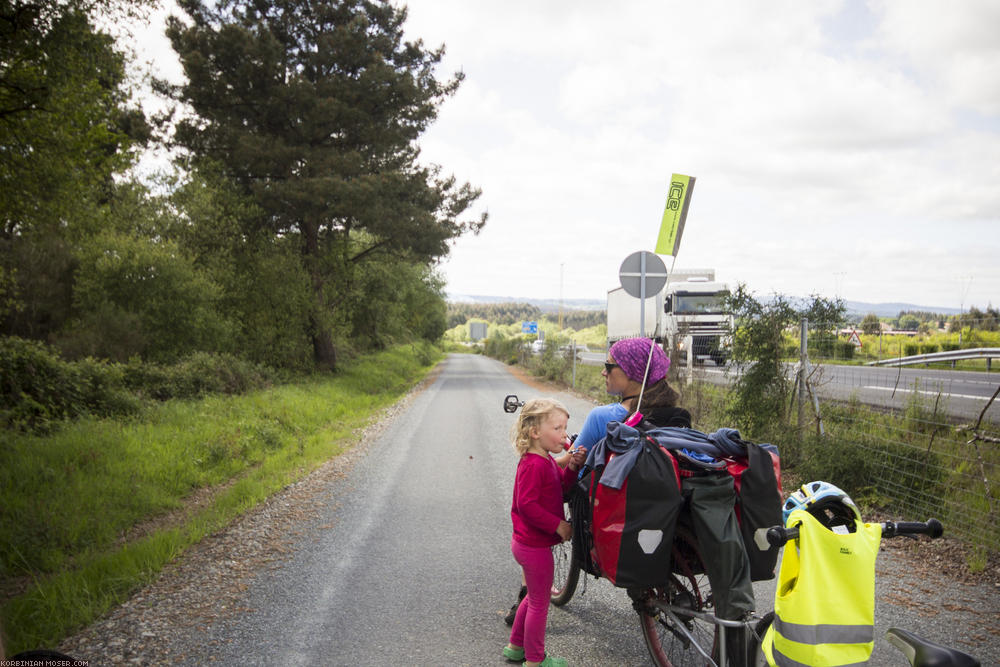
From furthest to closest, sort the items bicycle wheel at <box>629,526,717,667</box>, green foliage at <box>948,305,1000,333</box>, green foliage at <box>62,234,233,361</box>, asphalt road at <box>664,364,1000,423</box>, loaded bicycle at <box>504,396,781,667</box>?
green foliage at <box>62,234,233,361</box>
asphalt road at <box>664,364,1000,423</box>
green foliage at <box>948,305,1000,333</box>
bicycle wheel at <box>629,526,717,667</box>
loaded bicycle at <box>504,396,781,667</box>

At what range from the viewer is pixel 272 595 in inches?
172

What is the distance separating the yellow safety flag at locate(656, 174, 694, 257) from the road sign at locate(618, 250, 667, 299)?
3291 mm

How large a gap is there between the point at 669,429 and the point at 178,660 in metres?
3.04

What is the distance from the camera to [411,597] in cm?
433

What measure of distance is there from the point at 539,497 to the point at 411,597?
184cm

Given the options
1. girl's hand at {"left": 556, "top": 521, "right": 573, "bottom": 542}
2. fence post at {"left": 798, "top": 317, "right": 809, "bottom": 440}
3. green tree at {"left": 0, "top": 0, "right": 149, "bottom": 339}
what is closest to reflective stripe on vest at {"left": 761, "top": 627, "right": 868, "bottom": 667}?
girl's hand at {"left": 556, "top": 521, "right": 573, "bottom": 542}

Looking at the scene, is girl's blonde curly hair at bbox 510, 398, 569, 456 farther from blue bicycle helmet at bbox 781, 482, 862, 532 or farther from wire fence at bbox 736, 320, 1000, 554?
wire fence at bbox 736, 320, 1000, 554

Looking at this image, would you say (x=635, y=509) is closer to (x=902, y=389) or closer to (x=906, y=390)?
(x=906, y=390)

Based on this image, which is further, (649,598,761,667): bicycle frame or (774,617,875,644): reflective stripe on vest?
(649,598,761,667): bicycle frame

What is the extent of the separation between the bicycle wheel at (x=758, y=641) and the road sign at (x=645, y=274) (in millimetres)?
6474

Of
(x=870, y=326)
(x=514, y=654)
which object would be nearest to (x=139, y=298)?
(x=514, y=654)

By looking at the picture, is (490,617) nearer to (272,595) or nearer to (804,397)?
(272,595)

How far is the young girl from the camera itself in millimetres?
3047

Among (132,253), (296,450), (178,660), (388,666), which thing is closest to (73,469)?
(296,450)
